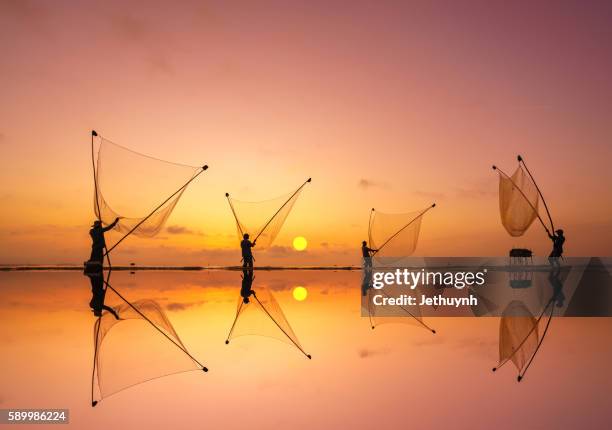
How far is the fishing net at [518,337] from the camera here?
5.52 m

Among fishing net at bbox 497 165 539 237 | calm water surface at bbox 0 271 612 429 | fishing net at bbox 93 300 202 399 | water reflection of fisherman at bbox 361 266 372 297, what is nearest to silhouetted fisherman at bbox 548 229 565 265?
fishing net at bbox 497 165 539 237

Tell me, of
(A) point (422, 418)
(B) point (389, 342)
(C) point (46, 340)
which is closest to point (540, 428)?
(A) point (422, 418)

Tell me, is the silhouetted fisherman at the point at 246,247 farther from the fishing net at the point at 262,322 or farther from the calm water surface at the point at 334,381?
the calm water surface at the point at 334,381

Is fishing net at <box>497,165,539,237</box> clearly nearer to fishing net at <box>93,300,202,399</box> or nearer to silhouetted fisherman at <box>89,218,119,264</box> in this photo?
silhouetted fisherman at <box>89,218,119,264</box>

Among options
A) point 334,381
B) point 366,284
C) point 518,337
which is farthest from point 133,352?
point 366,284

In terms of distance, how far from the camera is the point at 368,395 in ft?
13.7

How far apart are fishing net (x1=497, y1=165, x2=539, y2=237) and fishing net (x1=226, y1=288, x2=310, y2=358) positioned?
14627 mm

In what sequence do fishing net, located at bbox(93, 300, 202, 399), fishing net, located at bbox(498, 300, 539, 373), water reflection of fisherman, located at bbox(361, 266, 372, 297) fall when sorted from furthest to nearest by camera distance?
water reflection of fisherman, located at bbox(361, 266, 372, 297) < fishing net, located at bbox(498, 300, 539, 373) < fishing net, located at bbox(93, 300, 202, 399)

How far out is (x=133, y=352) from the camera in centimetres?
581

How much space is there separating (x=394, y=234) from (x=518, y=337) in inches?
867

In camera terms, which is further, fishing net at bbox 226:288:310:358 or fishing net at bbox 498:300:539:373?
fishing net at bbox 226:288:310:358

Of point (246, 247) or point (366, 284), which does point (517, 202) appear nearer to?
point (366, 284)

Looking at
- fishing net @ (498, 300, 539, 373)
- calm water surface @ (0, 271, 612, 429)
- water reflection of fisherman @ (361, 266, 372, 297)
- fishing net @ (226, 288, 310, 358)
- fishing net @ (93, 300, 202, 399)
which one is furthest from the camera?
water reflection of fisherman @ (361, 266, 372, 297)

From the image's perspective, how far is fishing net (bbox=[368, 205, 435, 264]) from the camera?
27734mm
